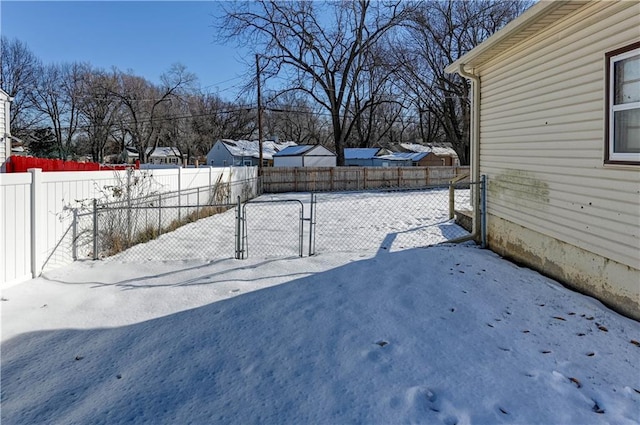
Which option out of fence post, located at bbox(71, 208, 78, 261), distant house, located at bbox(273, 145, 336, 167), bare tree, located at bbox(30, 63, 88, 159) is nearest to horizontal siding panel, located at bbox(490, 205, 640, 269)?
fence post, located at bbox(71, 208, 78, 261)

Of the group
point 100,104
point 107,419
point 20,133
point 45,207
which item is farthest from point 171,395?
point 100,104

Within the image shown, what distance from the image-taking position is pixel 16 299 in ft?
14.1

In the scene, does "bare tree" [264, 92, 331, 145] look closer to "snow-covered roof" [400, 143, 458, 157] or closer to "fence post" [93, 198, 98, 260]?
"snow-covered roof" [400, 143, 458, 157]

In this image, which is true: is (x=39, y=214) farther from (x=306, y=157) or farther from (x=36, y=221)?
(x=306, y=157)

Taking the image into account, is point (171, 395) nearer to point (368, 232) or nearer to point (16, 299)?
point (16, 299)

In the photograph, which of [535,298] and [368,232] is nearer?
[535,298]

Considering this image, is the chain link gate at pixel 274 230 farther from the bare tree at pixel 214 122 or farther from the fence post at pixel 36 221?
the bare tree at pixel 214 122

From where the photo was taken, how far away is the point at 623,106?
144 inches

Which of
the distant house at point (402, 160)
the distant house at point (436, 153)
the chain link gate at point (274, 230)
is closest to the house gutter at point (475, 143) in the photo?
the chain link gate at point (274, 230)

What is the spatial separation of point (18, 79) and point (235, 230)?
131 ft

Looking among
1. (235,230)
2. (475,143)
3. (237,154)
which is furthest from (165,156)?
(475,143)

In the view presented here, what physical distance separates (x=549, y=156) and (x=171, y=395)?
185 inches

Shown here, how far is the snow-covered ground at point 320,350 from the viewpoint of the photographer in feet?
7.77

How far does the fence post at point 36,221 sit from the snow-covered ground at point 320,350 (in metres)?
0.27
